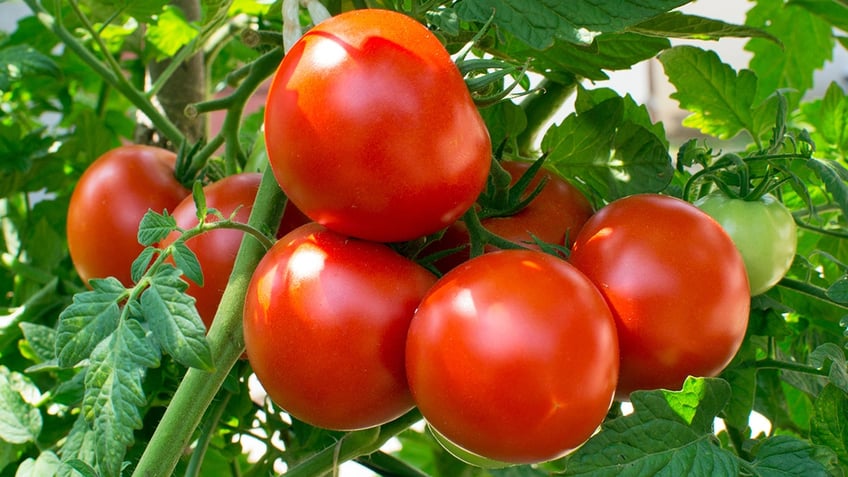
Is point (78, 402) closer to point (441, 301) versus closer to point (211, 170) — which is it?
point (211, 170)

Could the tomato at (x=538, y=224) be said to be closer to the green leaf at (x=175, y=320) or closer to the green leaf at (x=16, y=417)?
the green leaf at (x=175, y=320)

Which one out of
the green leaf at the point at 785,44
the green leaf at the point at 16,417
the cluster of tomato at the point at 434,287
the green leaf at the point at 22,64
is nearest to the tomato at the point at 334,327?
the cluster of tomato at the point at 434,287

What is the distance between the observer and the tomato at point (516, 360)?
35cm

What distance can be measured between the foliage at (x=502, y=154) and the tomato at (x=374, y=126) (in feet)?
0.12

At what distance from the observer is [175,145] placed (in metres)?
0.74

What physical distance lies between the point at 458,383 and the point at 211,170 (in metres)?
0.37

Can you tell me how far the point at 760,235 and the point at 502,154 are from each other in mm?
163

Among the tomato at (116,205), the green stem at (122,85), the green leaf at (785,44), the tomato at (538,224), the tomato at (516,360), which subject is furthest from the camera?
the green leaf at (785,44)

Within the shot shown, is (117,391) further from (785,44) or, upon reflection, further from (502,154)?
(785,44)

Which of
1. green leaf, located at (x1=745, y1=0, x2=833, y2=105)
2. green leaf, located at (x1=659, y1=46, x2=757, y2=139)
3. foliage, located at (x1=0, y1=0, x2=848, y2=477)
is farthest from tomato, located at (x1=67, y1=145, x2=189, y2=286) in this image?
green leaf, located at (x1=745, y1=0, x2=833, y2=105)

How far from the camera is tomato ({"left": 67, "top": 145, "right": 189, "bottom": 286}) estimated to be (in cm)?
58

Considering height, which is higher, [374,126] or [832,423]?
[374,126]

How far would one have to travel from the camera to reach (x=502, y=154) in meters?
0.54

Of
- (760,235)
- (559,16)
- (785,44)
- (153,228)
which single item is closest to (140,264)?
(153,228)
